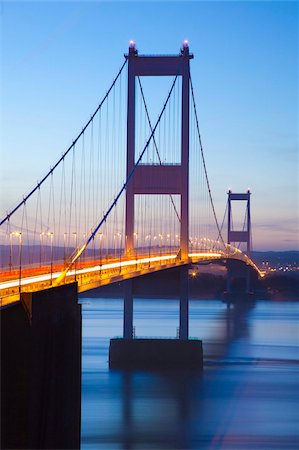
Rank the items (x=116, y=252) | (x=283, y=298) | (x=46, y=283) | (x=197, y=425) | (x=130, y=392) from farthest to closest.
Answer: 1. (x=283, y=298)
2. (x=116, y=252)
3. (x=130, y=392)
4. (x=197, y=425)
5. (x=46, y=283)

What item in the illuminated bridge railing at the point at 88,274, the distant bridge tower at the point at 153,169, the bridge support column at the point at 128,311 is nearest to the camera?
the illuminated bridge railing at the point at 88,274

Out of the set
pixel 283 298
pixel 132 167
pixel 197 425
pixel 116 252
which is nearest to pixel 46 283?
pixel 197 425

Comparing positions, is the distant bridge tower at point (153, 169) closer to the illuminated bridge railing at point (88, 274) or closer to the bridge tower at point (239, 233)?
the illuminated bridge railing at point (88, 274)

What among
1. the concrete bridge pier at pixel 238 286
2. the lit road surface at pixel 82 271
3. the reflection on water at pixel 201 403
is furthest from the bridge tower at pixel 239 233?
the lit road surface at pixel 82 271

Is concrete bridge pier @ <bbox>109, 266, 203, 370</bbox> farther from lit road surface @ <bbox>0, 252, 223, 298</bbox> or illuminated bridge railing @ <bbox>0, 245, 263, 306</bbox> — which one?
illuminated bridge railing @ <bbox>0, 245, 263, 306</bbox>

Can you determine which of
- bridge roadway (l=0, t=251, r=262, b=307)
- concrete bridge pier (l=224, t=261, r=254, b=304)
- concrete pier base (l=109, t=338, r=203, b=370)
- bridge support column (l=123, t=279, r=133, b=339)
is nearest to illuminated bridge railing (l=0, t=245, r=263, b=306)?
bridge roadway (l=0, t=251, r=262, b=307)

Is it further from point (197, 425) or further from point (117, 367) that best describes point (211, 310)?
point (197, 425)

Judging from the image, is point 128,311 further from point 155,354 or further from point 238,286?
point 238,286
